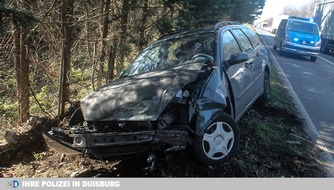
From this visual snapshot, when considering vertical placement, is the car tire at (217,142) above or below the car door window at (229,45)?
below

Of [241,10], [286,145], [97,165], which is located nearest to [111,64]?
[97,165]

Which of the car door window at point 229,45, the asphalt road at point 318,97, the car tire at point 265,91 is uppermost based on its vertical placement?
the car door window at point 229,45

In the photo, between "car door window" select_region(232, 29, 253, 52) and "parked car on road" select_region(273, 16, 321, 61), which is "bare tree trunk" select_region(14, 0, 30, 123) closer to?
"car door window" select_region(232, 29, 253, 52)

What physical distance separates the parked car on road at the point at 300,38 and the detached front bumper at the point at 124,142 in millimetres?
14862

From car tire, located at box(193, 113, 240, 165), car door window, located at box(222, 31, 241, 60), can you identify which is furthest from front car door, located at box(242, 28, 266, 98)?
car tire, located at box(193, 113, 240, 165)

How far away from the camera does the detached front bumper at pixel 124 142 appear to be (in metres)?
3.18

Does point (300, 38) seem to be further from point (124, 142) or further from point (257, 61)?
point (124, 142)

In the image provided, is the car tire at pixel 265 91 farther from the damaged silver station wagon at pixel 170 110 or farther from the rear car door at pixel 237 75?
the damaged silver station wagon at pixel 170 110

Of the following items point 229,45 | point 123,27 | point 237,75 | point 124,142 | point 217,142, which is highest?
point 123,27

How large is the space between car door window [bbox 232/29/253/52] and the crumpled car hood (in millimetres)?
1776

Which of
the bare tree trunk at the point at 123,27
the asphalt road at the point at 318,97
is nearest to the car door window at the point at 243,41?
the asphalt road at the point at 318,97

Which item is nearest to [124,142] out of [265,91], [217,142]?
[217,142]

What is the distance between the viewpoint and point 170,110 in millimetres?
3535

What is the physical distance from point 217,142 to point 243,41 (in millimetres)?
2635
